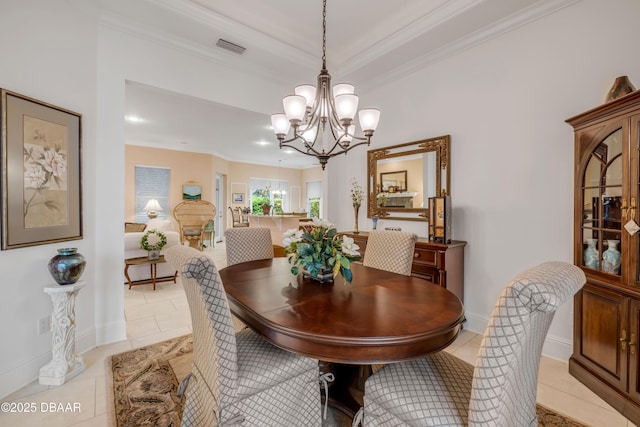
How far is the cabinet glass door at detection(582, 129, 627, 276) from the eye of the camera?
6.11 feet

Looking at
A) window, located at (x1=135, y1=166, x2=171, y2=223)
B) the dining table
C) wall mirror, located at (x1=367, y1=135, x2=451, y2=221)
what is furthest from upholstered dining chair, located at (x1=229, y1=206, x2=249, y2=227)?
the dining table

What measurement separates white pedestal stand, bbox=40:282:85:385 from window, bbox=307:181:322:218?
8.96m

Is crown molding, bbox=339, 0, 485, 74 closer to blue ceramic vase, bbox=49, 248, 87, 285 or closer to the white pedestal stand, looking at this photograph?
blue ceramic vase, bbox=49, 248, 87, 285

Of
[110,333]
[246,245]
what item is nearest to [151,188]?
[110,333]

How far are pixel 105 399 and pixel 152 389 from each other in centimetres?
27

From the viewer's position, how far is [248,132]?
614 centimetres

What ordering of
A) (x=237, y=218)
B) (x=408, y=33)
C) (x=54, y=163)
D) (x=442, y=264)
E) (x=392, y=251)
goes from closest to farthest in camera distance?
(x=54, y=163) → (x=392, y=251) → (x=442, y=264) → (x=408, y=33) → (x=237, y=218)

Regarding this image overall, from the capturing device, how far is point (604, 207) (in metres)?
1.96

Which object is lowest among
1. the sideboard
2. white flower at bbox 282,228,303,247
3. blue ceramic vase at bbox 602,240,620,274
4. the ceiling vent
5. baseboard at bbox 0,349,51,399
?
baseboard at bbox 0,349,51,399

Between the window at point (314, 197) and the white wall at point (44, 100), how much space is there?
8.61 m

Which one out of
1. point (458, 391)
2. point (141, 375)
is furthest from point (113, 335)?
point (458, 391)

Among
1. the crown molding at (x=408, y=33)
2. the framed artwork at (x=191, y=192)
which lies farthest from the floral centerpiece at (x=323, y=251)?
the framed artwork at (x=191, y=192)

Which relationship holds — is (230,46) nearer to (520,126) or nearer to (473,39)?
(473,39)

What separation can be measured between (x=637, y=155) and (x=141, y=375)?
3524mm
